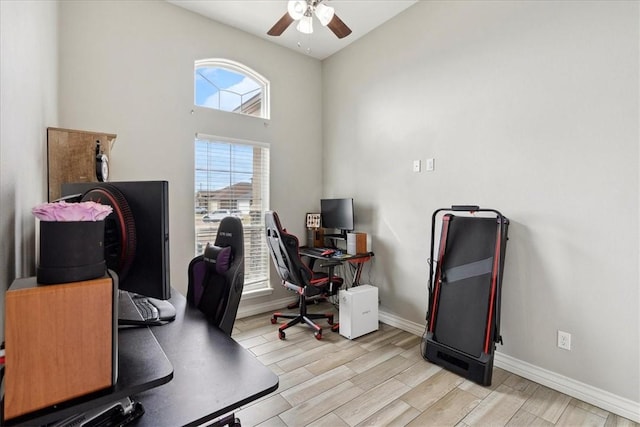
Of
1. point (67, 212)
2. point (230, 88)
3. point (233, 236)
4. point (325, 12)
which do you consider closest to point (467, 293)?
point (233, 236)

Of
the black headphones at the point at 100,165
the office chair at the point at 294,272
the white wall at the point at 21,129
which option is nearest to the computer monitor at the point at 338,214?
the office chair at the point at 294,272

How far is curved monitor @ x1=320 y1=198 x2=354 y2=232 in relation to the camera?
3.63 meters

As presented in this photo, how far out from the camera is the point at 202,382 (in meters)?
0.88

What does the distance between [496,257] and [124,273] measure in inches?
93.5

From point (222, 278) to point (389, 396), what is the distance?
4.74ft

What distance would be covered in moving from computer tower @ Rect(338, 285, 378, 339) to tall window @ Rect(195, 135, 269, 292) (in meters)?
1.20

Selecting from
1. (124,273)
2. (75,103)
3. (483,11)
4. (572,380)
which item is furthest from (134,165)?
(572,380)

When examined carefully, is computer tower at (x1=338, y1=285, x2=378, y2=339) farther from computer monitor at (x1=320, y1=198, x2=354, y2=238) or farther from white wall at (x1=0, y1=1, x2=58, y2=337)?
white wall at (x1=0, y1=1, x2=58, y2=337)

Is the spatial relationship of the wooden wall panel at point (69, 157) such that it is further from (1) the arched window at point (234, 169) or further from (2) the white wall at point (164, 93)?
(1) the arched window at point (234, 169)

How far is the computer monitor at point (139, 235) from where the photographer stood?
967 mm

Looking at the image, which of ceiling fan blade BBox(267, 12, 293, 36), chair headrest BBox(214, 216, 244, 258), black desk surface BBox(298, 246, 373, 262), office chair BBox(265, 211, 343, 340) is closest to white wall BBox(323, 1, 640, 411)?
black desk surface BBox(298, 246, 373, 262)

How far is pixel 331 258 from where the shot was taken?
3.28 meters

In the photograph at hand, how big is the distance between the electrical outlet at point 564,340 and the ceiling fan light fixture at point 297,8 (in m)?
3.06

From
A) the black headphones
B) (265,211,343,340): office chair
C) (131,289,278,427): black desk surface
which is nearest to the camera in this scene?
(131,289,278,427): black desk surface
